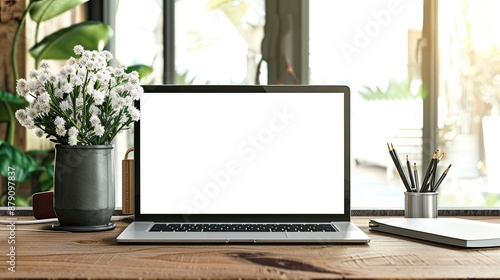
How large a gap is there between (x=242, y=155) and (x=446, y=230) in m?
0.37

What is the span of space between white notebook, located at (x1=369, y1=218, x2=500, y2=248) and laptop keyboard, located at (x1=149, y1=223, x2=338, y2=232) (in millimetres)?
102

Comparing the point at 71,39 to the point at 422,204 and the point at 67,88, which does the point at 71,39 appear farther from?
the point at 422,204

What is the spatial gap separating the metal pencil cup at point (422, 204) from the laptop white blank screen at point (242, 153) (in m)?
0.15

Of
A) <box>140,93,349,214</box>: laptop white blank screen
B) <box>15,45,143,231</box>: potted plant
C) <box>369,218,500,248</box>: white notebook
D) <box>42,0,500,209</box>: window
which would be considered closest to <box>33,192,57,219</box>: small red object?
<box>15,45,143,231</box>: potted plant

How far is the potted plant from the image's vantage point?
40.5 inches

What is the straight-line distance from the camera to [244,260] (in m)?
0.82

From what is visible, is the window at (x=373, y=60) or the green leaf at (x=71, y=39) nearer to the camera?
the green leaf at (x=71, y=39)

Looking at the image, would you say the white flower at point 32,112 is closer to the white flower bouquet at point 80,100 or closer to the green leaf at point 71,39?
the white flower bouquet at point 80,100

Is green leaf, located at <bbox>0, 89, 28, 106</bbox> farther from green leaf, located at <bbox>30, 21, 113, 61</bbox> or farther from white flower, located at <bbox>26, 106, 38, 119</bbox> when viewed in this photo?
white flower, located at <bbox>26, 106, 38, 119</bbox>

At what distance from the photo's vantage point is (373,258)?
2.73 feet

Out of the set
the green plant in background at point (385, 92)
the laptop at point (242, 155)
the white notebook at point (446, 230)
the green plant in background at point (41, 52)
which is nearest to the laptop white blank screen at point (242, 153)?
the laptop at point (242, 155)

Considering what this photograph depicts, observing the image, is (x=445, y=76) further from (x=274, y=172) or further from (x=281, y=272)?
(x=281, y=272)

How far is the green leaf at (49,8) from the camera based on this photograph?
297cm

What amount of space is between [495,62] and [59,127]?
261cm
